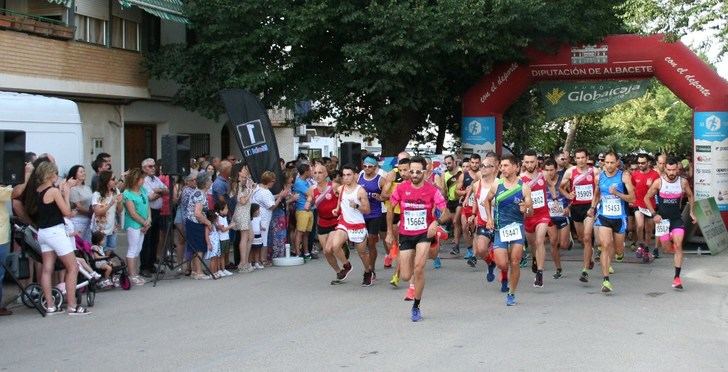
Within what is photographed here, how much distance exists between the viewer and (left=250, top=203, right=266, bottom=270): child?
1571 centimetres

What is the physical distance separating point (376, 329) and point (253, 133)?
8090 mm

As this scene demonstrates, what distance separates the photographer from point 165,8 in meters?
22.6

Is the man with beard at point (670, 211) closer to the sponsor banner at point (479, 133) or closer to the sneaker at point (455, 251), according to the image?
the sneaker at point (455, 251)

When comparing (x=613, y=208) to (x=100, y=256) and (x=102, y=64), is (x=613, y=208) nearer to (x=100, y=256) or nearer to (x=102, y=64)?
(x=100, y=256)

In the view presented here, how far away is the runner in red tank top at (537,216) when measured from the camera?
13141mm

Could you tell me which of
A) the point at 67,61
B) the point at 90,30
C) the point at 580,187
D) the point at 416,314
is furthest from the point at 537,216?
the point at 90,30

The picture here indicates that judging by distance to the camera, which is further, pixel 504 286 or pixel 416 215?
pixel 504 286

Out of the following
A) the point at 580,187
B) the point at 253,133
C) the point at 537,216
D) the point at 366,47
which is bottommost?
the point at 537,216

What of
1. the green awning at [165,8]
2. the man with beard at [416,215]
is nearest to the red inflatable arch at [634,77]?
the green awning at [165,8]

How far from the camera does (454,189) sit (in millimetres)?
18703

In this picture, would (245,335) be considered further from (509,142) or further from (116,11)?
(509,142)

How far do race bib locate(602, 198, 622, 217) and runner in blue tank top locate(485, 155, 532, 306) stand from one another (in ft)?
5.59

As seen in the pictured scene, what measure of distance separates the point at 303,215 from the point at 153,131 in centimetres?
971

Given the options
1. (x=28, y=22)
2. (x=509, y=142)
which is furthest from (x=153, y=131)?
(x=509, y=142)
